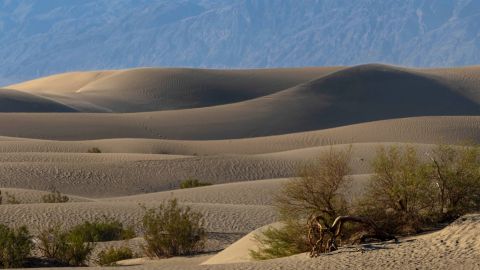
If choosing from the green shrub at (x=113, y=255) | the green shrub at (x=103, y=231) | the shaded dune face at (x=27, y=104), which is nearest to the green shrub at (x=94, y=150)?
the green shrub at (x=103, y=231)

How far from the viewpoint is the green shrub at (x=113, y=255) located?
17.3 metres

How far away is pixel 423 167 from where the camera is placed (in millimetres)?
14945

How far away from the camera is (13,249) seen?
16.2m

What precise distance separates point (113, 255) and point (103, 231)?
331 centimetres

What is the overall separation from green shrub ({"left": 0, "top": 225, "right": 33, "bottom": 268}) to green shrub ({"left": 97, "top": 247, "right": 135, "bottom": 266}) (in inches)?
53.7

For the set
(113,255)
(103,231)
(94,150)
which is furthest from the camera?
(94,150)

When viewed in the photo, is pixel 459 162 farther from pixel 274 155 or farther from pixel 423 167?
pixel 274 155

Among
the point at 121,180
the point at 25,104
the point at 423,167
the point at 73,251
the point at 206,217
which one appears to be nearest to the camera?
the point at 423,167

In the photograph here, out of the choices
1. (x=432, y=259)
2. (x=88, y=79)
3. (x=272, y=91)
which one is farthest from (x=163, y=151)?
(x=88, y=79)

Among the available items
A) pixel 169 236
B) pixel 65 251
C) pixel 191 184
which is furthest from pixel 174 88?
pixel 65 251

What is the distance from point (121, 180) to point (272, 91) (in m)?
65.5

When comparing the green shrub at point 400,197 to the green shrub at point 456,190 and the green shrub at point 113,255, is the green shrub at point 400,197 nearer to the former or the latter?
the green shrub at point 456,190

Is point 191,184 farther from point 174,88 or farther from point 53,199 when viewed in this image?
point 174,88

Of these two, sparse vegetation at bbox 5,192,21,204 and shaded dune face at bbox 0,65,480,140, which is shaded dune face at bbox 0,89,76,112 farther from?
sparse vegetation at bbox 5,192,21,204
